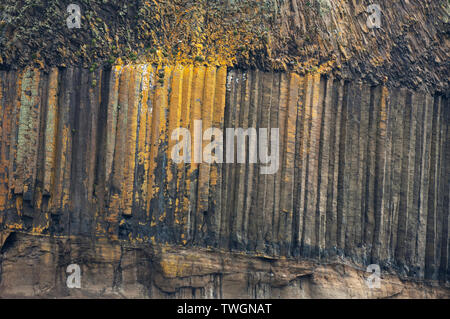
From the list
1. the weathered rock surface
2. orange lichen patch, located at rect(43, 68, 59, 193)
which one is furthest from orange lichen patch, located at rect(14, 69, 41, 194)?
the weathered rock surface

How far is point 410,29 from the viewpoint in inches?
425

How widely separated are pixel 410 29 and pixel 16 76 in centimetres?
793

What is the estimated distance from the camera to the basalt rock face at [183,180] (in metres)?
9.78

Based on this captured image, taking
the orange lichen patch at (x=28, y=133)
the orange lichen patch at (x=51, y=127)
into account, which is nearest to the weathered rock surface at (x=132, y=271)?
the orange lichen patch at (x=28, y=133)

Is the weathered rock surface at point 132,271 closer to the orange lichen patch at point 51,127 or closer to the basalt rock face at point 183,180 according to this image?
the basalt rock face at point 183,180

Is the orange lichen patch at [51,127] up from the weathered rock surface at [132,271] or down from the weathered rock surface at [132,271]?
up

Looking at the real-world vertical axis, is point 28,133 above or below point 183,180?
above

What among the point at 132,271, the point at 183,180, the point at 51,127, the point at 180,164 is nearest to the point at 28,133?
the point at 51,127

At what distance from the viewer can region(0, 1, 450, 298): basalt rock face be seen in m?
9.78

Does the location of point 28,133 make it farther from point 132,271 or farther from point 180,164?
point 132,271

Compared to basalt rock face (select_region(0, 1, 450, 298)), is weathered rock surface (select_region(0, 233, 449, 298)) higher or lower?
lower

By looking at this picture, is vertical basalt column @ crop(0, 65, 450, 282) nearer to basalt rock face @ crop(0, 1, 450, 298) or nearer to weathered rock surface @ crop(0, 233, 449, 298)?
basalt rock face @ crop(0, 1, 450, 298)

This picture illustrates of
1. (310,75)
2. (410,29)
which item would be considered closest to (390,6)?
(410,29)

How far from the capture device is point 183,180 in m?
9.76
